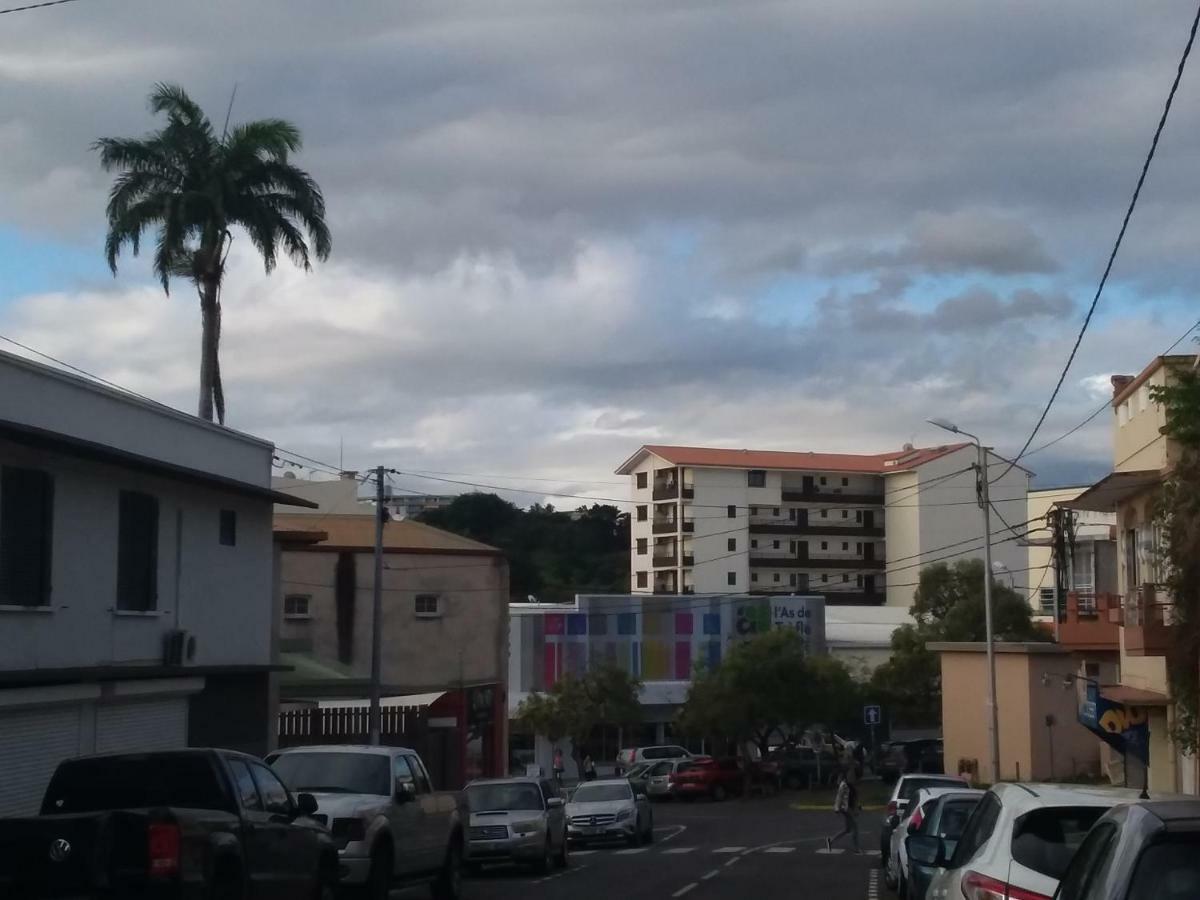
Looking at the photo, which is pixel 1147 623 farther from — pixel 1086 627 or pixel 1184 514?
pixel 1086 627

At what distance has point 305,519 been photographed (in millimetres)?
49781

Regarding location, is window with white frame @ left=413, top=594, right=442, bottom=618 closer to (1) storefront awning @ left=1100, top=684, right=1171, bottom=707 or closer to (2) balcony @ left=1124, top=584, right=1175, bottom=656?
(1) storefront awning @ left=1100, top=684, right=1171, bottom=707

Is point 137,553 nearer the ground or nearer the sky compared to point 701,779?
nearer the sky

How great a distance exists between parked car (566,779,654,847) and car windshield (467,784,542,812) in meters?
7.63

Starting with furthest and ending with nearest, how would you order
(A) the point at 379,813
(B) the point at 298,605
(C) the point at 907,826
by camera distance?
(B) the point at 298,605 < (C) the point at 907,826 < (A) the point at 379,813

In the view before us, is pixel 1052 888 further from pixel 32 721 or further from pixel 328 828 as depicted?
pixel 32 721

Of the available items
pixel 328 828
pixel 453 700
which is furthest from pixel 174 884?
pixel 453 700

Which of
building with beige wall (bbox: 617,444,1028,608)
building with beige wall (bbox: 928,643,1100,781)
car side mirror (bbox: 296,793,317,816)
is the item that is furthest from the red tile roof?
car side mirror (bbox: 296,793,317,816)

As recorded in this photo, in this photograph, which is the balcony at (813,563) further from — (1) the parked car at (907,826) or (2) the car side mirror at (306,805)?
(2) the car side mirror at (306,805)

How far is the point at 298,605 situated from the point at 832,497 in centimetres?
6107

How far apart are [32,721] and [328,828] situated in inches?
225

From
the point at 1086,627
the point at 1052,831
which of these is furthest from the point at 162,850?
the point at 1086,627

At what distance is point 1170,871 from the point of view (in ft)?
19.1

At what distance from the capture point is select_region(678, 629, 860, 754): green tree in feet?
213
